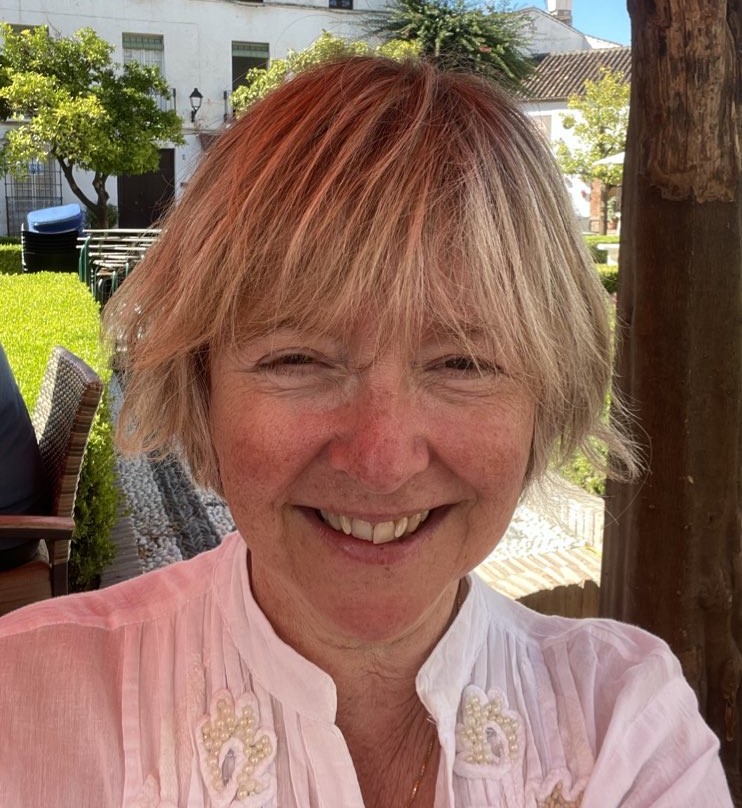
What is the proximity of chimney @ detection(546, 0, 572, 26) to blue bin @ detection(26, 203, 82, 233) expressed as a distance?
33.4 metres

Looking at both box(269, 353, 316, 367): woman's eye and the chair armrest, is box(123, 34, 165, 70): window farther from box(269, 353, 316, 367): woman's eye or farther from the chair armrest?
box(269, 353, 316, 367): woman's eye

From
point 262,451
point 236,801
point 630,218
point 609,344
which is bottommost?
point 236,801

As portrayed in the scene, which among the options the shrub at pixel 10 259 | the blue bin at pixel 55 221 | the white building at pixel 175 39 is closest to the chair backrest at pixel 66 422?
the blue bin at pixel 55 221

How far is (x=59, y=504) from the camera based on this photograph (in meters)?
3.08

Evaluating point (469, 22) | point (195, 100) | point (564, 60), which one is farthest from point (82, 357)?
point (564, 60)

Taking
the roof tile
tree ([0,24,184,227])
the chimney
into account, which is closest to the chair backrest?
tree ([0,24,184,227])

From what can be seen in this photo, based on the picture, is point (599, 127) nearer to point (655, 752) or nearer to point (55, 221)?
point (55, 221)

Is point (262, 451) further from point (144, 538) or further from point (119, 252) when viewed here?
point (119, 252)

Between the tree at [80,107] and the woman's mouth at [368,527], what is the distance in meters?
18.8

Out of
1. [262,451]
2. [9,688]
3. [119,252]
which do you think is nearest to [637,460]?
[262,451]

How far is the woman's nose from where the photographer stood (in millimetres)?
1132

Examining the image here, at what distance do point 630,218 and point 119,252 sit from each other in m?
11.8

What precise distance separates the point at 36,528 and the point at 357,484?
2.04 metres

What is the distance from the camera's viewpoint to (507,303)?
1.17 metres
